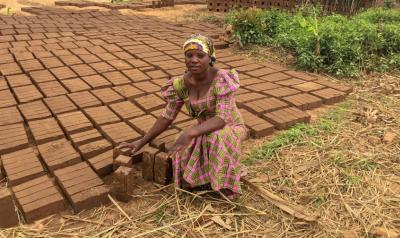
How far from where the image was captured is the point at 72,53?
5.71m

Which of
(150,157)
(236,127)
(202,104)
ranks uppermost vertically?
(202,104)

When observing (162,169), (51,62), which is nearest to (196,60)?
(162,169)

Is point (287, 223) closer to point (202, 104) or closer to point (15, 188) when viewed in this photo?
point (202, 104)

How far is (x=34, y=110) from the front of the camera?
12.6ft

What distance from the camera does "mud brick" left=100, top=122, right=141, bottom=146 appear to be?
3320 millimetres

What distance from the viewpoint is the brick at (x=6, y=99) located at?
398cm

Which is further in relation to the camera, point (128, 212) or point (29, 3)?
point (29, 3)

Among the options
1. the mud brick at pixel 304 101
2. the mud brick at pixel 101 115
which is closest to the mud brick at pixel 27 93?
the mud brick at pixel 101 115

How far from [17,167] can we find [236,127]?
1.71 metres

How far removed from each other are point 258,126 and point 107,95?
5.82 ft

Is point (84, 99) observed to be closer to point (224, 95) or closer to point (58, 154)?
point (58, 154)

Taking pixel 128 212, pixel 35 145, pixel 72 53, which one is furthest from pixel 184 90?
pixel 72 53

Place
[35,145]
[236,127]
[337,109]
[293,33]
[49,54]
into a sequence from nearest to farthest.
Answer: [236,127]
[35,145]
[337,109]
[49,54]
[293,33]

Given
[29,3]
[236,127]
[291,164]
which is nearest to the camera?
[236,127]
